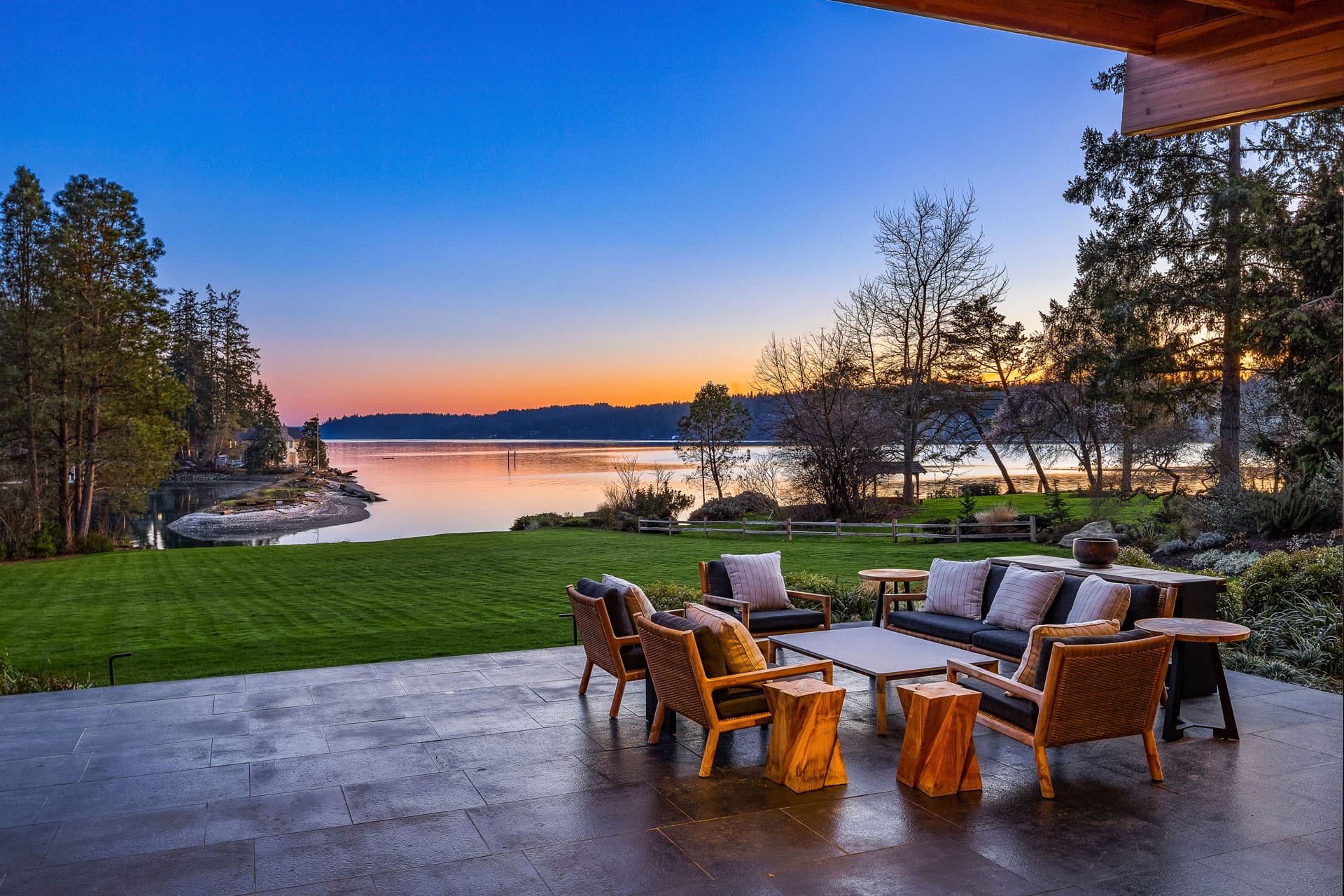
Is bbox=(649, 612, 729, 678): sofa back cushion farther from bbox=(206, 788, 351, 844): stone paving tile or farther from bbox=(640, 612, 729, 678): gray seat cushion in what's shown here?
bbox=(206, 788, 351, 844): stone paving tile

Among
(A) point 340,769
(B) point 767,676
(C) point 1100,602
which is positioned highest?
(C) point 1100,602

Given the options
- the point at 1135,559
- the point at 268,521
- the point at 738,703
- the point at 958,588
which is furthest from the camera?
the point at 268,521

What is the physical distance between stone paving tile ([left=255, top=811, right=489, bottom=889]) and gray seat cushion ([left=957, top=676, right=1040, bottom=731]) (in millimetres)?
2494

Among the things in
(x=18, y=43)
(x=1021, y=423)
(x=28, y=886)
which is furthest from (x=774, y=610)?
(x=1021, y=423)

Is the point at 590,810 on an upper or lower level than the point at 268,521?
upper

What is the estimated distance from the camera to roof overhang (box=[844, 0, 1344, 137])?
9.47 ft

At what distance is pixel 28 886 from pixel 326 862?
1.06 meters

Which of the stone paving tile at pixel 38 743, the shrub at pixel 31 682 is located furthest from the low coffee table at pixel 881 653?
the shrub at pixel 31 682

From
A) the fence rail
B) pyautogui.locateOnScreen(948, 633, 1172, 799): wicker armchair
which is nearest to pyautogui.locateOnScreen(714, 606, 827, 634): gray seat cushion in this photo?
pyautogui.locateOnScreen(948, 633, 1172, 799): wicker armchair

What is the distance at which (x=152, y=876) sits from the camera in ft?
10.8

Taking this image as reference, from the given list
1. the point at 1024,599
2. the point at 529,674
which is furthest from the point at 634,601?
the point at 1024,599

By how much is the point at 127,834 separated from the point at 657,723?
257cm

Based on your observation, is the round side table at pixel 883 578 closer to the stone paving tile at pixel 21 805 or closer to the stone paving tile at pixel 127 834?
the stone paving tile at pixel 127 834

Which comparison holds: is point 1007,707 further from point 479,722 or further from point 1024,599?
point 479,722
